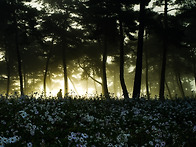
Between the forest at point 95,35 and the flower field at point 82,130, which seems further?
the forest at point 95,35

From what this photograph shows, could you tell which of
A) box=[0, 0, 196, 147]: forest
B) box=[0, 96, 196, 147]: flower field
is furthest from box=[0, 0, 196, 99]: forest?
box=[0, 96, 196, 147]: flower field

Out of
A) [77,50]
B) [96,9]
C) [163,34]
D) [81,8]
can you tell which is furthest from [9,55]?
[163,34]

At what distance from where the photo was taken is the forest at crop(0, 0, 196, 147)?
19.9 ft

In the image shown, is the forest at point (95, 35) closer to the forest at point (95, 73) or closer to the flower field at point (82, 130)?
the forest at point (95, 73)

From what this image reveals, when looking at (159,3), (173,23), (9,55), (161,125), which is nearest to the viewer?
(161,125)

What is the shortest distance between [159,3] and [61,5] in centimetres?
1332

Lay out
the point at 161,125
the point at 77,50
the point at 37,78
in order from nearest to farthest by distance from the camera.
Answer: the point at 161,125 < the point at 77,50 < the point at 37,78

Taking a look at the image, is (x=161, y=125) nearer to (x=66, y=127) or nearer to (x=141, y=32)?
(x=66, y=127)

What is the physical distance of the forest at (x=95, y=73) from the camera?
608cm

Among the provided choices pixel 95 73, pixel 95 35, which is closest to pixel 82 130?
pixel 95 35

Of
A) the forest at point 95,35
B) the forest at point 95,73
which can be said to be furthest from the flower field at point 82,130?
the forest at point 95,35

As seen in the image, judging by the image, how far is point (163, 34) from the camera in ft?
72.8

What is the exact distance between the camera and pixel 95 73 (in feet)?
121

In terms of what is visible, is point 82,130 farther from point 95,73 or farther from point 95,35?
point 95,73
